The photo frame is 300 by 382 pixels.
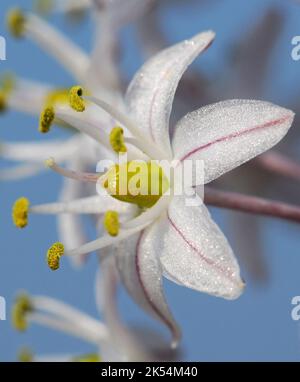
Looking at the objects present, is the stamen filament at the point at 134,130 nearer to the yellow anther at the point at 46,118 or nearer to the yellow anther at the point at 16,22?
the yellow anther at the point at 46,118

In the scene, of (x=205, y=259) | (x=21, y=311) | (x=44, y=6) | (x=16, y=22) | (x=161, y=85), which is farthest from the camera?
(x=44, y=6)

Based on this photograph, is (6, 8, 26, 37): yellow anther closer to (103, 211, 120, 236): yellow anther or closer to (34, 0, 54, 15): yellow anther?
(34, 0, 54, 15): yellow anther

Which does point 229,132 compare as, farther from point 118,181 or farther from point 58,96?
point 58,96

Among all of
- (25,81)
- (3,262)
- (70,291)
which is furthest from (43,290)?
(25,81)

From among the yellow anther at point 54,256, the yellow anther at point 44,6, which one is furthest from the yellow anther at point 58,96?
the yellow anther at point 54,256

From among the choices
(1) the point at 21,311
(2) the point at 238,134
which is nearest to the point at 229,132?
(2) the point at 238,134

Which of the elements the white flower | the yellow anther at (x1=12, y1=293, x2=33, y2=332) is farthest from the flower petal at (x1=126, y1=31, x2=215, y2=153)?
the yellow anther at (x1=12, y1=293, x2=33, y2=332)
